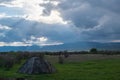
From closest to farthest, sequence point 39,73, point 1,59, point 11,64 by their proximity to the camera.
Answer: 1. point 39,73
2. point 11,64
3. point 1,59

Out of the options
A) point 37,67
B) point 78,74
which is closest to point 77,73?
point 78,74

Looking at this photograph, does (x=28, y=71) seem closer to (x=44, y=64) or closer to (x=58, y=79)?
(x=44, y=64)

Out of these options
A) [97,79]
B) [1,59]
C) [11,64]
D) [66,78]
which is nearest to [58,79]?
[66,78]

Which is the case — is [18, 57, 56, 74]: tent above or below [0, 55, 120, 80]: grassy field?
above

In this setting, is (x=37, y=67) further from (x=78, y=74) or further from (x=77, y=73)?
(x=78, y=74)

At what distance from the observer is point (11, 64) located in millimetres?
65000

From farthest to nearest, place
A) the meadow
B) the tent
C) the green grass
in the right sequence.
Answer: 1. the tent
2. the meadow
3. the green grass

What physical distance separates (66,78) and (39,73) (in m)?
10.5

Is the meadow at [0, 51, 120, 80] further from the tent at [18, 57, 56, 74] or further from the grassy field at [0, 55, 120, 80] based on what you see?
the tent at [18, 57, 56, 74]

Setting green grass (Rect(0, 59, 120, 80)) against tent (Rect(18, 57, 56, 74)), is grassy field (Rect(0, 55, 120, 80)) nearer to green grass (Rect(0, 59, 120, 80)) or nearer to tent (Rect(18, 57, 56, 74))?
green grass (Rect(0, 59, 120, 80))

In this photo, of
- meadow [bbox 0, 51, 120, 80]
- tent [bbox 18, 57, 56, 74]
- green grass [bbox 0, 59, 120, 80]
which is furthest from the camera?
tent [bbox 18, 57, 56, 74]

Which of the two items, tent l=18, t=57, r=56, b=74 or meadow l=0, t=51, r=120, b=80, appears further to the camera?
tent l=18, t=57, r=56, b=74

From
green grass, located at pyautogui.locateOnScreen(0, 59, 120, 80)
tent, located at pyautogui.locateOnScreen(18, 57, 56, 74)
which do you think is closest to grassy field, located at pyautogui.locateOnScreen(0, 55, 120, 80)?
green grass, located at pyautogui.locateOnScreen(0, 59, 120, 80)

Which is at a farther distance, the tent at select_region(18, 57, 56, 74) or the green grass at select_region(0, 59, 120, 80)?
the tent at select_region(18, 57, 56, 74)
